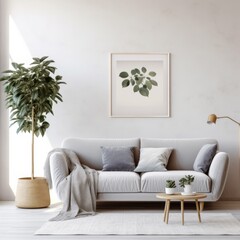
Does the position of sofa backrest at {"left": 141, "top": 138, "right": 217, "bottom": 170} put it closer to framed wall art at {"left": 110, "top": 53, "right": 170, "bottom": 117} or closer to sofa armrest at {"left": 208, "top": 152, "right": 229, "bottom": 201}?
framed wall art at {"left": 110, "top": 53, "right": 170, "bottom": 117}

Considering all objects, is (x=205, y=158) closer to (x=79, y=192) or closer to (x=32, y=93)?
(x=79, y=192)

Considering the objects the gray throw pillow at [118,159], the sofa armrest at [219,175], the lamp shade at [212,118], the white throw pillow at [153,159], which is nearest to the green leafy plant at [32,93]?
the gray throw pillow at [118,159]

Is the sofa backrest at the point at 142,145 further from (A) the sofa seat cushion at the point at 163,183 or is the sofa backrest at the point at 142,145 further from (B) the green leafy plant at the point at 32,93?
(A) the sofa seat cushion at the point at 163,183

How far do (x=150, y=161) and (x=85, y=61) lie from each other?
1.73 m

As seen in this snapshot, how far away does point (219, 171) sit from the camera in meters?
6.78

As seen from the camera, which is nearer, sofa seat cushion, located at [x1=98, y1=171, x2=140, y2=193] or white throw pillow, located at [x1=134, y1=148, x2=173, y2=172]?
sofa seat cushion, located at [x1=98, y1=171, x2=140, y2=193]

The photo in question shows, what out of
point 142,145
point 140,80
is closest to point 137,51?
point 140,80

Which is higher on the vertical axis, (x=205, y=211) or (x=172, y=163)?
(x=172, y=163)

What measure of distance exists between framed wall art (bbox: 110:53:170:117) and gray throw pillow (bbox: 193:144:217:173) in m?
1.04

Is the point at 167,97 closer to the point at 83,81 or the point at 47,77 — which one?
the point at 83,81

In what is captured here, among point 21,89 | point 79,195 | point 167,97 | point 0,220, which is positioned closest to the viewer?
point 0,220

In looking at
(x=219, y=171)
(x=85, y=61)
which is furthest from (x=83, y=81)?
(x=219, y=171)

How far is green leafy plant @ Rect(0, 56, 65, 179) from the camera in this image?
712 centimetres

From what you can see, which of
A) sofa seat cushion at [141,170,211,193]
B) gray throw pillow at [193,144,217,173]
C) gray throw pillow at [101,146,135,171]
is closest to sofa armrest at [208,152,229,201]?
sofa seat cushion at [141,170,211,193]
